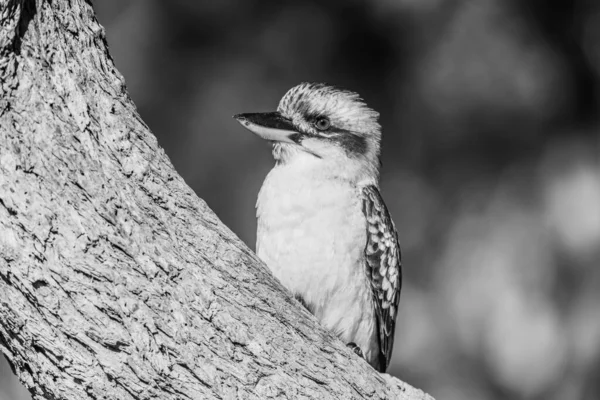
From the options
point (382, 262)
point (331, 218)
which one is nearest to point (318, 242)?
point (331, 218)

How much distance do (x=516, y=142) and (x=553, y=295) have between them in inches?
44.3

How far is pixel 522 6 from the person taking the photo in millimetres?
6109

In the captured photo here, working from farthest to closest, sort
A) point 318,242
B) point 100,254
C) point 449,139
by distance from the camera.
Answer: point 449,139 < point 318,242 < point 100,254

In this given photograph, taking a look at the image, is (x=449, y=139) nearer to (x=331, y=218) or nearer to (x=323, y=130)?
(x=323, y=130)

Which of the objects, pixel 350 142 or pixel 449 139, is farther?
pixel 449 139

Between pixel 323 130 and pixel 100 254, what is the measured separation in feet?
4.93

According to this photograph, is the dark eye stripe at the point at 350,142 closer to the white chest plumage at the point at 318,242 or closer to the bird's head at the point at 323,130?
the bird's head at the point at 323,130

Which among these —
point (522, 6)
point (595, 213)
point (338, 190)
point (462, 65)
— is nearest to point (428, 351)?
point (595, 213)

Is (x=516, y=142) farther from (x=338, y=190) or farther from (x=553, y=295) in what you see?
(x=338, y=190)

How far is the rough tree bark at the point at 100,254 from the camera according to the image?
193 centimetres

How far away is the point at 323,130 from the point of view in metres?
3.32

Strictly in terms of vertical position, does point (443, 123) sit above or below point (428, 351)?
above

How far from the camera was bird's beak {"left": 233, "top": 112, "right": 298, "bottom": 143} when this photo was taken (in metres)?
3.14

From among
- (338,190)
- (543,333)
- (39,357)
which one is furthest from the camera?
(543,333)
